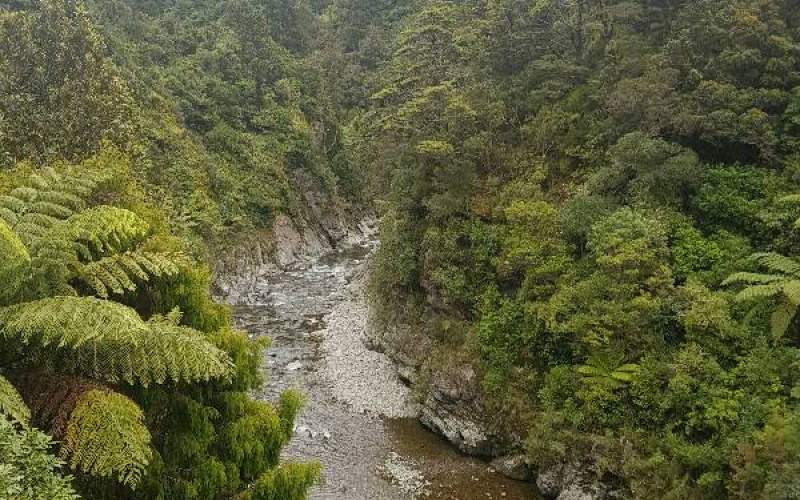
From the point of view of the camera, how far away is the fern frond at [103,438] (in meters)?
4.91

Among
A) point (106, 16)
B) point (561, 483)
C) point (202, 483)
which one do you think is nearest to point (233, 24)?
point (106, 16)

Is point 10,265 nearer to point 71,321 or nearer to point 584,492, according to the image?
point 71,321

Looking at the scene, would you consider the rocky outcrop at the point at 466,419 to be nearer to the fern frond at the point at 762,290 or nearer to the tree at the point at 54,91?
the fern frond at the point at 762,290

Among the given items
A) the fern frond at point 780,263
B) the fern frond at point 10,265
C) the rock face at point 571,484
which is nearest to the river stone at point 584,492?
the rock face at point 571,484

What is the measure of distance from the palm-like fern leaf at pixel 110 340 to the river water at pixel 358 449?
9129 mm

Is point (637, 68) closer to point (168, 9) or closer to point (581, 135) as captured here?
point (581, 135)

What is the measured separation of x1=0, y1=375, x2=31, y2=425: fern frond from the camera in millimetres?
4729

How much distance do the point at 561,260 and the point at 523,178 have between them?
15.2ft

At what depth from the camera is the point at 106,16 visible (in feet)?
144

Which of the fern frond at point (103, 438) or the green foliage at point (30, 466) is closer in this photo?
the green foliage at point (30, 466)

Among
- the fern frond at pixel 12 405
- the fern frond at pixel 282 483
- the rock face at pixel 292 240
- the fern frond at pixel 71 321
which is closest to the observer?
the fern frond at pixel 12 405

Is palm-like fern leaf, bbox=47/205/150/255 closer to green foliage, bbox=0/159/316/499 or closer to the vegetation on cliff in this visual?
green foliage, bbox=0/159/316/499

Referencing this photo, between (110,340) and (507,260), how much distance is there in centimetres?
1285

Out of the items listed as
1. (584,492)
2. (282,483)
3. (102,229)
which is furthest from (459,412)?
(102,229)
